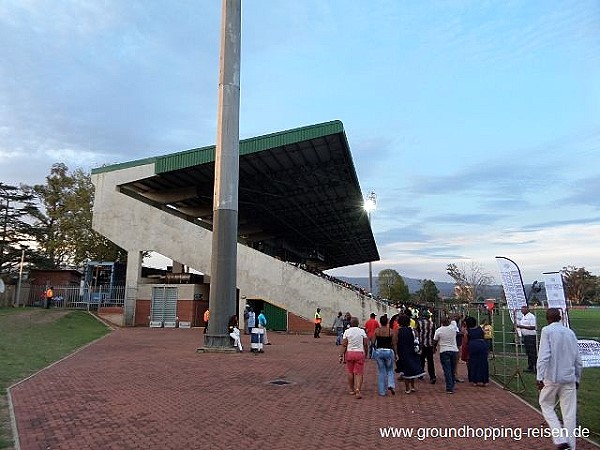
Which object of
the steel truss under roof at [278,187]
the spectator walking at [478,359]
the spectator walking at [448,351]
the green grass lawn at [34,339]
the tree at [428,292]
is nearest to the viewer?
the spectator walking at [448,351]

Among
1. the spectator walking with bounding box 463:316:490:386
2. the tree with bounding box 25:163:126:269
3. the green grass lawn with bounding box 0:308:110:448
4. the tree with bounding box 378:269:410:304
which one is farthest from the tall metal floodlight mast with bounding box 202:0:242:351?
the tree with bounding box 378:269:410:304

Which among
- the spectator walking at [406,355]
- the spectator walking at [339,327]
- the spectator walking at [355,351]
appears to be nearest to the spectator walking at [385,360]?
the spectator walking at [406,355]

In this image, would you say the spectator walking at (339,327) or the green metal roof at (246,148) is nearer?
the spectator walking at (339,327)

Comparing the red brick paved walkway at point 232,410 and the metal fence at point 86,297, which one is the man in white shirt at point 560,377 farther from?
the metal fence at point 86,297

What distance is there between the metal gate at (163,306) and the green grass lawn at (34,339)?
3553 millimetres

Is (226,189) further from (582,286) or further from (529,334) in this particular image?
(582,286)

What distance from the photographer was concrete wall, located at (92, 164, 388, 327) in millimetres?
28219

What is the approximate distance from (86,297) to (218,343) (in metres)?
A: 19.1

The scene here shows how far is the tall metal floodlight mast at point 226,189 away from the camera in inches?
710

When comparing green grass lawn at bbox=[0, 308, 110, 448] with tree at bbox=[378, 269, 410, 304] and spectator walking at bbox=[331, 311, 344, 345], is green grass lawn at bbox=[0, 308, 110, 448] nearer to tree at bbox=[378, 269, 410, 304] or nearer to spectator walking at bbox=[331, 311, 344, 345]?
spectator walking at bbox=[331, 311, 344, 345]

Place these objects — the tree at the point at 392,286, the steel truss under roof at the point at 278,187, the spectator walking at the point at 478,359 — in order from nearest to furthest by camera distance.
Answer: the spectator walking at the point at 478,359, the steel truss under roof at the point at 278,187, the tree at the point at 392,286

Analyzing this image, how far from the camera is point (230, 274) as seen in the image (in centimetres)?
1845

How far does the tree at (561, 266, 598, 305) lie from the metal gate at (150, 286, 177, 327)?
7982cm

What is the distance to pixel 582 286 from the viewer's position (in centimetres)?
8838
